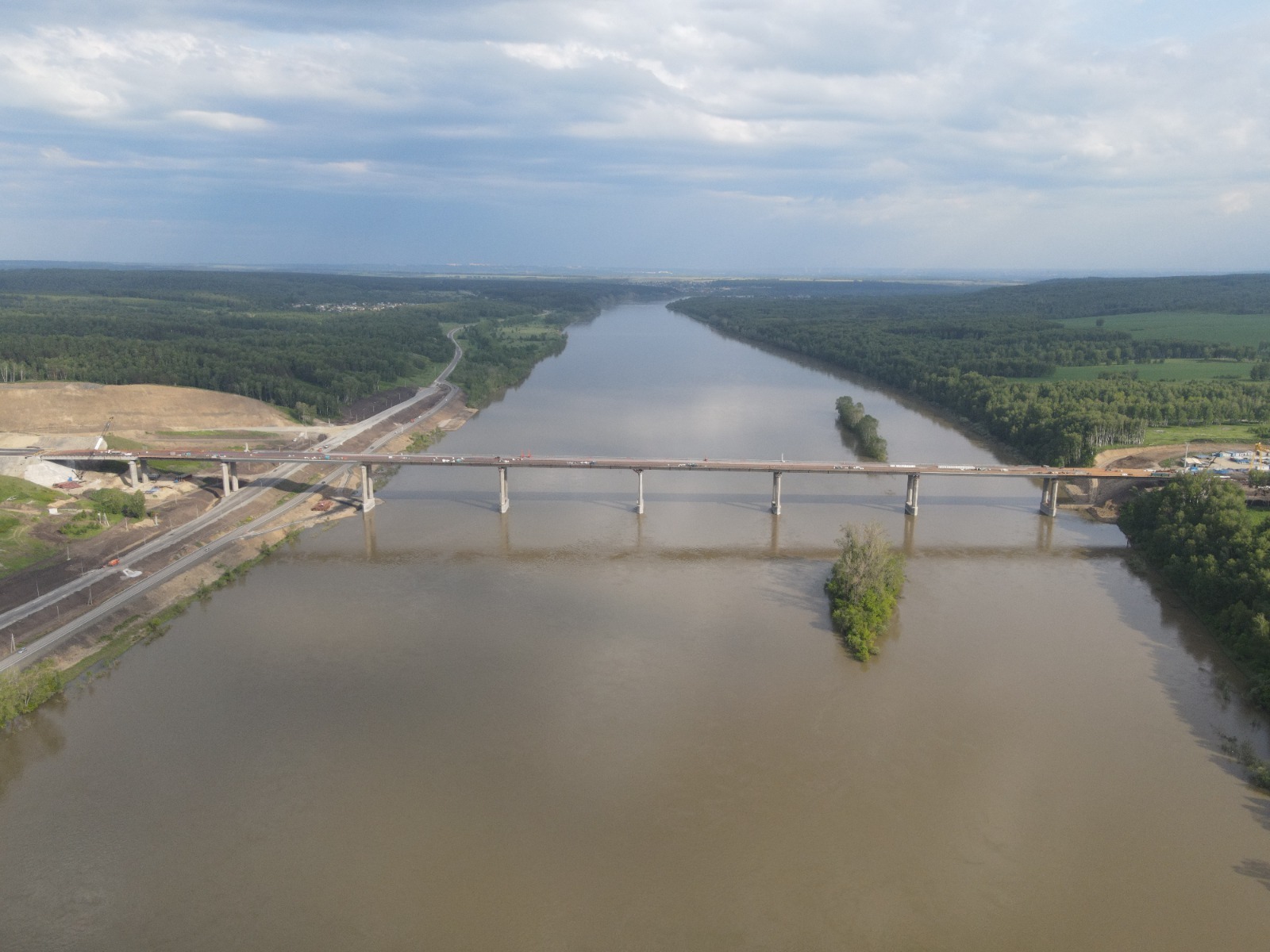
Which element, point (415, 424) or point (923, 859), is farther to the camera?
point (415, 424)

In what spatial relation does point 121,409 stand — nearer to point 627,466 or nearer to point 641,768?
point 627,466

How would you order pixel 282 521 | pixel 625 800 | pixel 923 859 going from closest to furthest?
pixel 923 859, pixel 625 800, pixel 282 521

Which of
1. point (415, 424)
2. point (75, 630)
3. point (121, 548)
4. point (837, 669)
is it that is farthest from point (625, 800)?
point (415, 424)

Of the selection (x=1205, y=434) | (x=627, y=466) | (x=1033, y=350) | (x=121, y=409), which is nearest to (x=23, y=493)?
(x=121, y=409)

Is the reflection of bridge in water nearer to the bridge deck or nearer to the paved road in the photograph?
the bridge deck

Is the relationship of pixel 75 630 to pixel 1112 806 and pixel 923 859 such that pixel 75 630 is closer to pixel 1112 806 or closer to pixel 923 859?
pixel 923 859

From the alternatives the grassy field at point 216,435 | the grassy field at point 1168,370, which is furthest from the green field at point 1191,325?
the grassy field at point 216,435
